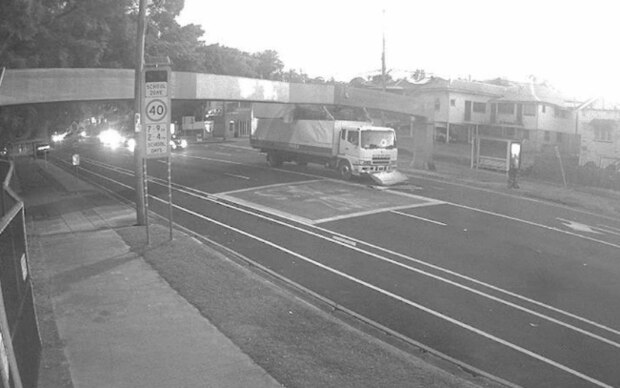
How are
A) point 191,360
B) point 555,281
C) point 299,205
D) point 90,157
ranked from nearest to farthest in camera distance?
1. point 191,360
2. point 555,281
3. point 299,205
4. point 90,157

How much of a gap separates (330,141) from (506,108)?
105 feet

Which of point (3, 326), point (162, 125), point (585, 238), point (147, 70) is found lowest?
point (585, 238)

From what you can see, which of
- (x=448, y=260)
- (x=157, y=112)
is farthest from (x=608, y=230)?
(x=157, y=112)

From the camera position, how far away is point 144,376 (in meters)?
6.96

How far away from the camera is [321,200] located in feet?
76.4

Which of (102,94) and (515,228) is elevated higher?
(102,94)

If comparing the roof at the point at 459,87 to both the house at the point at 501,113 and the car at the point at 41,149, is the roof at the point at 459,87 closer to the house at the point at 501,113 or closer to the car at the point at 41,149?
the house at the point at 501,113

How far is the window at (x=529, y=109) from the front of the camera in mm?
54247

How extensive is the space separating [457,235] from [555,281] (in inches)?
183

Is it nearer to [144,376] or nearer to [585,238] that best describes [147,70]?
[144,376]

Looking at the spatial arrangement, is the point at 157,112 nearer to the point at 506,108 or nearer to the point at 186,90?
the point at 186,90

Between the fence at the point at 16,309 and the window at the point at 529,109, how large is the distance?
5264cm

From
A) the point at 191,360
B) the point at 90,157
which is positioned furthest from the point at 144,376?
the point at 90,157

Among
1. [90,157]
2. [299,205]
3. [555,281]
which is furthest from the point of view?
[90,157]
